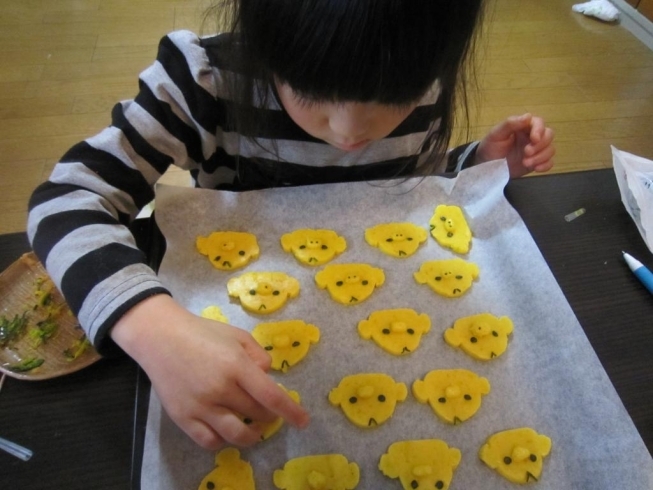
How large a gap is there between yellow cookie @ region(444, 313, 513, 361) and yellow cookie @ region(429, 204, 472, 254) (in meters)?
0.10

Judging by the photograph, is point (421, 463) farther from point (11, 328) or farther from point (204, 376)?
point (11, 328)

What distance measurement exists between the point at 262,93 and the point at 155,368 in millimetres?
303

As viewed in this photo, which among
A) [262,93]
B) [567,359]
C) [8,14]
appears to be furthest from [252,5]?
[8,14]

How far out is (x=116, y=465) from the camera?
414mm

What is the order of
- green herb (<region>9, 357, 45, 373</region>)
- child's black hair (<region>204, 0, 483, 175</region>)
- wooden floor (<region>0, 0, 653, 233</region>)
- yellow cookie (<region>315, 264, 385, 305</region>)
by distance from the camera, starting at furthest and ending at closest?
wooden floor (<region>0, 0, 653, 233</region>) → yellow cookie (<region>315, 264, 385, 305</region>) → green herb (<region>9, 357, 45, 373</region>) → child's black hair (<region>204, 0, 483, 175</region>)

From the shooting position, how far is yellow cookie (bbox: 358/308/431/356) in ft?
1.71

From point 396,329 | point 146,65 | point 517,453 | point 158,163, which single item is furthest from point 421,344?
point 146,65

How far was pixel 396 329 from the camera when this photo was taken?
20.6 inches

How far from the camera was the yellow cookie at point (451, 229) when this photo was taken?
613 millimetres

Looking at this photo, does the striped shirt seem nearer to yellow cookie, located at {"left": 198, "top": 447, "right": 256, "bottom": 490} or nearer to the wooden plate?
the wooden plate

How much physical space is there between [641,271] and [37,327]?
0.63 m

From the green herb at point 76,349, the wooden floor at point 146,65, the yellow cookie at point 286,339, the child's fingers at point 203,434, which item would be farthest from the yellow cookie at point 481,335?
the wooden floor at point 146,65

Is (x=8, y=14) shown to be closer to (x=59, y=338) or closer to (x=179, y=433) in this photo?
(x=59, y=338)

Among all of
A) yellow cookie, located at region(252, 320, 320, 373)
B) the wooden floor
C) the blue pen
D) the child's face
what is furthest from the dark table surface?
the wooden floor
